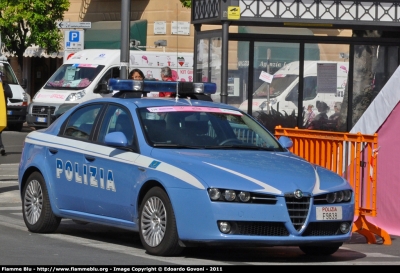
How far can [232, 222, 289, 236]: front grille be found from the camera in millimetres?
8594

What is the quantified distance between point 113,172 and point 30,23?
28153 millimetres

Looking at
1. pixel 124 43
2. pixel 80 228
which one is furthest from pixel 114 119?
pixel 124 43

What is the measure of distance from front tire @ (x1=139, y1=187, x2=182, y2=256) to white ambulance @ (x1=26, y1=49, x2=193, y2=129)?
59.8 feet

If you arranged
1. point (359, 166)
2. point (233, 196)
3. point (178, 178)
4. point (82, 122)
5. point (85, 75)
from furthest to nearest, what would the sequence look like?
point (85, 75) < point (359, 166) < point (82, 122) < point (178, 178) < point (233, 196)

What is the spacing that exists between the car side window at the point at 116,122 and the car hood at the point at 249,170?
65 cm

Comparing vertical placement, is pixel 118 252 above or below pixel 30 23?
below

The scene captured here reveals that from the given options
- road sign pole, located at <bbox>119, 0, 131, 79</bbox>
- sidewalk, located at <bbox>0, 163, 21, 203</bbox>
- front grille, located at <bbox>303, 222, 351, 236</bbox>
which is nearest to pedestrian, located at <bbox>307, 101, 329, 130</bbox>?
road sign pole, located at <bbox>119, 0, 131, 79</bbox>

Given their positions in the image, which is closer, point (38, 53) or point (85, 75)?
point (85, 75)

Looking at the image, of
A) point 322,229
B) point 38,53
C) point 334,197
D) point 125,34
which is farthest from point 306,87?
point 38,53

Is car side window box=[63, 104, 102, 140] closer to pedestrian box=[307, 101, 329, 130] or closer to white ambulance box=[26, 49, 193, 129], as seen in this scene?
pedestrian box=[307, 101, 329, 130]

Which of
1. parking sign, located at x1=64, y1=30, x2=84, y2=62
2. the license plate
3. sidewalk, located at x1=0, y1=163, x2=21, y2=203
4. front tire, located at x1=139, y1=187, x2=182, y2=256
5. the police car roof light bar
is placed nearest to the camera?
front tire, located at x1=139, y1=187, x2=182, y2=256

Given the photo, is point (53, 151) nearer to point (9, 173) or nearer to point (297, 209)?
point (297, 209)

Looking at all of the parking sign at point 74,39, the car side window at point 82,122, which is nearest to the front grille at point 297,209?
the car side window at point 82,122

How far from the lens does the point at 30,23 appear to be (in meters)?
36.8
